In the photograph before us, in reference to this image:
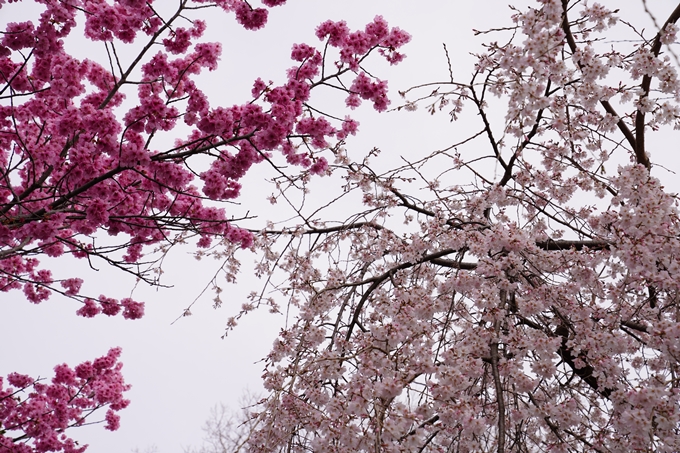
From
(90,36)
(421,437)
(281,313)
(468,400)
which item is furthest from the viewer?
(281,313)

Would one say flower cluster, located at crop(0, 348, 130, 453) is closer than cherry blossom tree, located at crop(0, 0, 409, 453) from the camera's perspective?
No

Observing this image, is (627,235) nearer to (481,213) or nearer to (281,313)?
(481,213)

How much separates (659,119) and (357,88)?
213 centimetres

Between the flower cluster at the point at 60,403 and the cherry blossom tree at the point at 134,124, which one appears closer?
the cherry blossom tree at the point at 134,124

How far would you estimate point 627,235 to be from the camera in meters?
2.56

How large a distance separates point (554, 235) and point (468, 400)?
8.34 feet

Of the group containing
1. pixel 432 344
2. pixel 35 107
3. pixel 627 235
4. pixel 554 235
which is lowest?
pixel 432 344

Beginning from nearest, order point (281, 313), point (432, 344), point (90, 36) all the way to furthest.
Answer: point (432, 344) → point (90, 36) → point (281, 313)

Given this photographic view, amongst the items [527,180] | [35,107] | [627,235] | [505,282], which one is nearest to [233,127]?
[35,107]

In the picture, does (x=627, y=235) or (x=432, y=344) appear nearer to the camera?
(x=627, y=235)

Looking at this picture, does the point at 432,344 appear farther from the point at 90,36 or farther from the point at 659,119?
the point at 90,36

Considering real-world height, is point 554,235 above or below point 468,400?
above

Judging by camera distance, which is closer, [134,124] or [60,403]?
[134,124]

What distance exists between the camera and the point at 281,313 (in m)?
4.82
